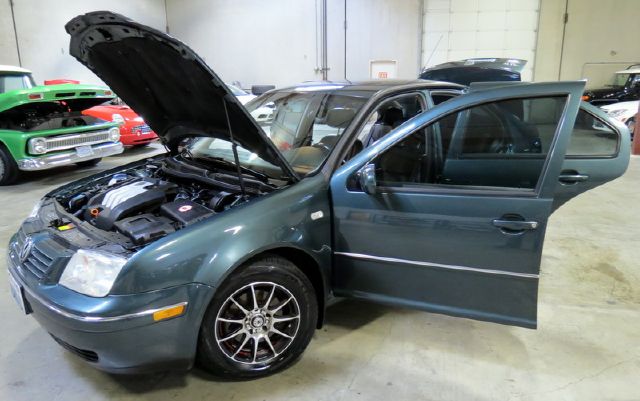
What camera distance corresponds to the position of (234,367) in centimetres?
198

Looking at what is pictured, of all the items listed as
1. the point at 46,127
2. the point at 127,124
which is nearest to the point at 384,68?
the point at 127,124

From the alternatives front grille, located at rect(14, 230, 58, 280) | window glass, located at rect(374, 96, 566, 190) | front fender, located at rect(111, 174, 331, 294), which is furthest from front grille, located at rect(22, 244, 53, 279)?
window glass, located at rect(374, 96, 566, 190)

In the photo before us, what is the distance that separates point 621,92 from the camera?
9.74m

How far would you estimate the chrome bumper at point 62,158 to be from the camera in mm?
5891

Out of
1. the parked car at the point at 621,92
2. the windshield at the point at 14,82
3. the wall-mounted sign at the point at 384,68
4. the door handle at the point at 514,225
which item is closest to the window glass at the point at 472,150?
the door handle at the point at 514,225

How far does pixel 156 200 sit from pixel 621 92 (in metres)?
10.9

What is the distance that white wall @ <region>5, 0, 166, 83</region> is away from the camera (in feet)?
34.2

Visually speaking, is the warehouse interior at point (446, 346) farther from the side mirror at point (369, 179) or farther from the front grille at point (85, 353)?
the side mirror at point (369, 179)

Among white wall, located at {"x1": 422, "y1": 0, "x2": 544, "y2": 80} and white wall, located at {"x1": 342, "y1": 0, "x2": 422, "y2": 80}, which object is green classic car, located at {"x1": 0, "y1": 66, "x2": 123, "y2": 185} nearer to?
white wall, located at {"x1": 342, "y1": 0, "x2": 422, "y2": 80}

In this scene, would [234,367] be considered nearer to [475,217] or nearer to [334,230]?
[334,230]

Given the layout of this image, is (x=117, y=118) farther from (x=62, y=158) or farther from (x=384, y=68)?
(x=384, y=68)

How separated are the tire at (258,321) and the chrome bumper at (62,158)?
5277mm

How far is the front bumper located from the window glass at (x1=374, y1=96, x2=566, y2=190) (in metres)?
1.06

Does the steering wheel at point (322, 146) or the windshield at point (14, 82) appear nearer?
the steering wheel at point (322, 146)
